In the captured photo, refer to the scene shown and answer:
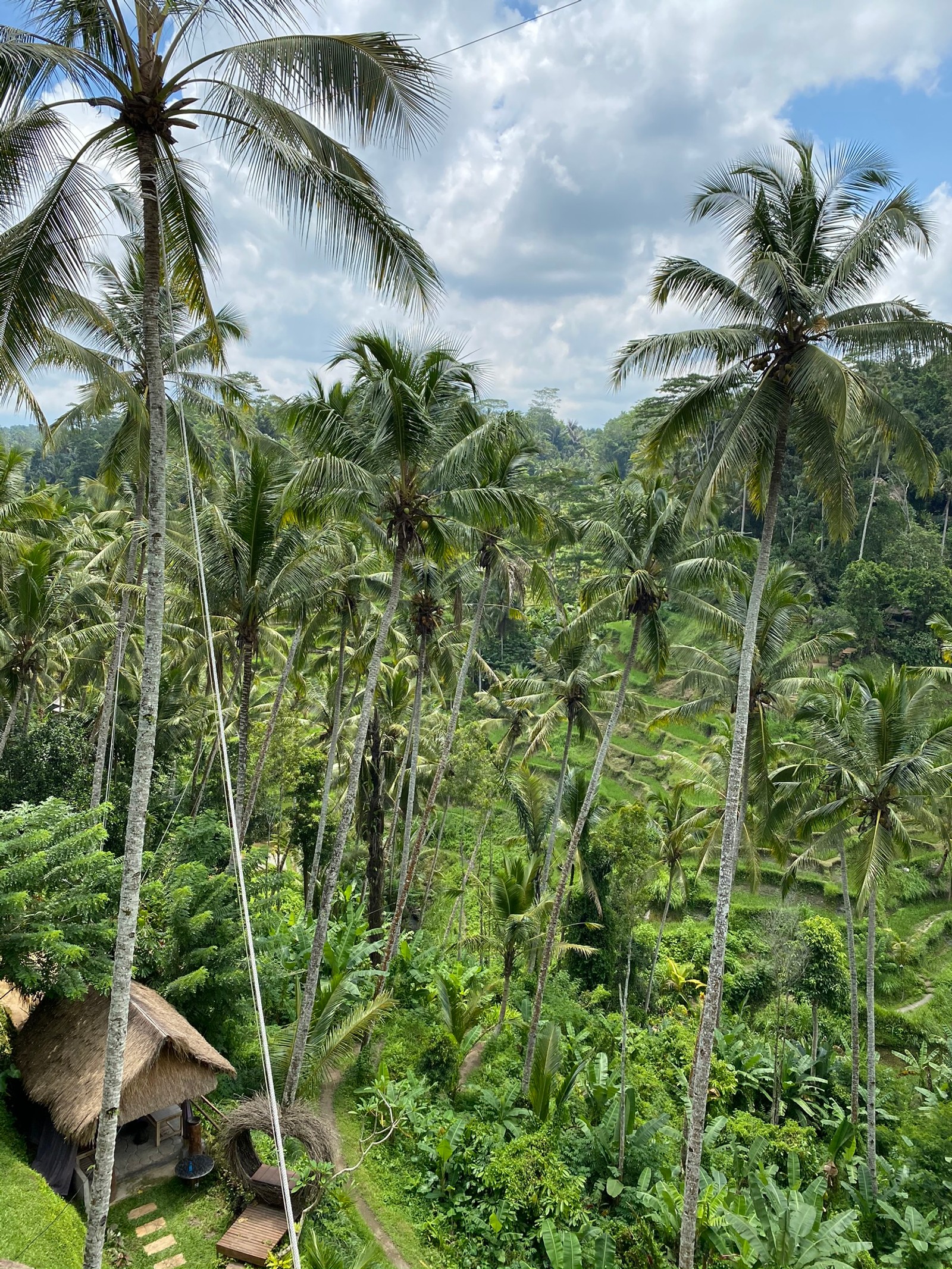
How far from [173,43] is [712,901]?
27.7 m

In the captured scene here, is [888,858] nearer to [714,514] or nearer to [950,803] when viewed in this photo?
→ [714,514]

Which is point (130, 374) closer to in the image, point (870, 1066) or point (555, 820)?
point (555, 820)

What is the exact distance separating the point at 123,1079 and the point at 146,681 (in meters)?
5.02

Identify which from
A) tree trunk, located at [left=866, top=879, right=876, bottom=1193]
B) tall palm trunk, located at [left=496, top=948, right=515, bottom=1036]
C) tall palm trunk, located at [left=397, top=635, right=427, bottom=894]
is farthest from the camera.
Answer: tall palm trunk, located at [left=496, top=948, right=515, bottom=1036]

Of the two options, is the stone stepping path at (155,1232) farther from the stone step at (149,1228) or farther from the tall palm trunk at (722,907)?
the tall palm trunk at (722,907)

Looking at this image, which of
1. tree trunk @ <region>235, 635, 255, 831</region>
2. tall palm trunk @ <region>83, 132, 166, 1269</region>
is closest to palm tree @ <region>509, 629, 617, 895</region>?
tree trunk @ <region>235, 635, 255, 831</region>

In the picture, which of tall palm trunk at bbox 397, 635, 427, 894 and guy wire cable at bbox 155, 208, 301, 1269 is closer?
guy wire cable at bbox 155, 208, 301, 1269

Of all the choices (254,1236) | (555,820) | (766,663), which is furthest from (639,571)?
(254,1236)

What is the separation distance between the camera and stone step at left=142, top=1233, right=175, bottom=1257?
27.6ft

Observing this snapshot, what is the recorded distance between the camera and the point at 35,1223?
7367 millimetres

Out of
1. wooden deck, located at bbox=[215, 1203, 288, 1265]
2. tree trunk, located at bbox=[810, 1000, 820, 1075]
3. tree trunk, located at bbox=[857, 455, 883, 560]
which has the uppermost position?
tree trunk, located at bbox=[857, 455, 883, 560]

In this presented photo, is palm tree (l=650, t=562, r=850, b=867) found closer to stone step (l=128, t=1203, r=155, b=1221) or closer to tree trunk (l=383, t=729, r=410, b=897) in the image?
tree trunk (l=383, t=729, r=410, b=897)

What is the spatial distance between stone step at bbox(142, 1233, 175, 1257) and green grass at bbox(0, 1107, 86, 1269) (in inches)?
31.3

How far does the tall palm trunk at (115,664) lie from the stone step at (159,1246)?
611cm
